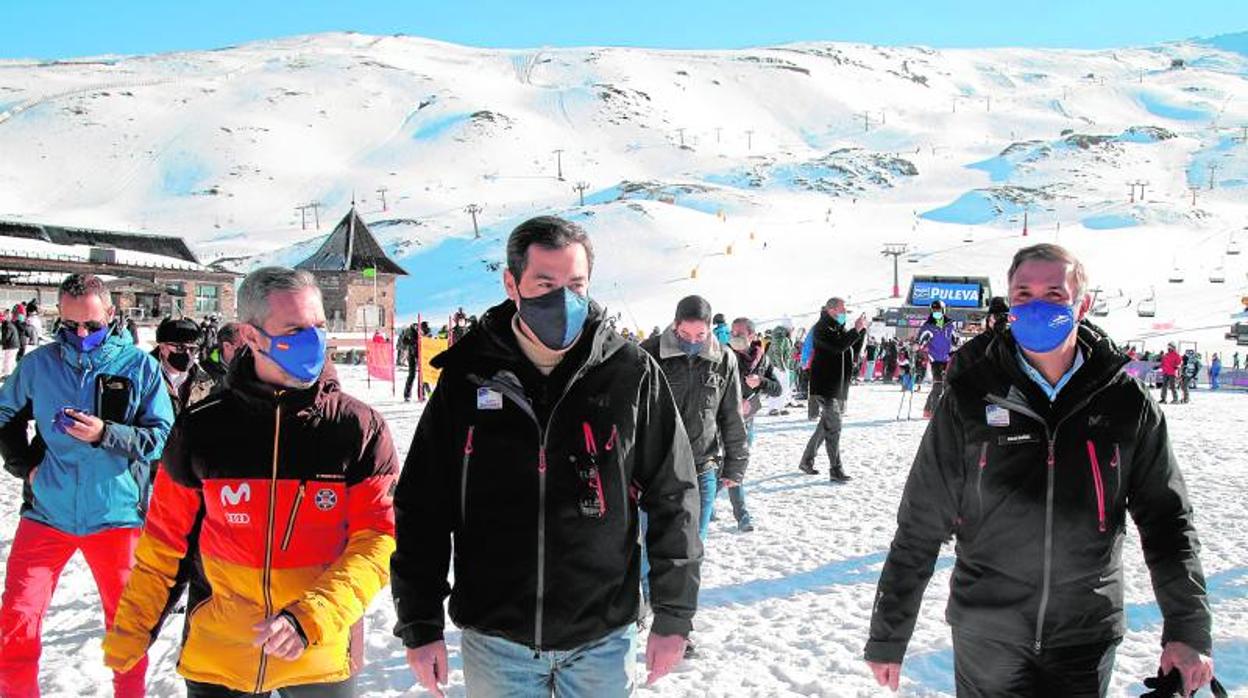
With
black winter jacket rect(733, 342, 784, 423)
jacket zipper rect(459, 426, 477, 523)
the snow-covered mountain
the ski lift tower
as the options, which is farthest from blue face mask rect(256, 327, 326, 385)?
the ski lift tower

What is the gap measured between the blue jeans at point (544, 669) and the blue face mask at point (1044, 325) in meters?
1.38

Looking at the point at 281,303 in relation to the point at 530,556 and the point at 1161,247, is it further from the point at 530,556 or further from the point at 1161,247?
the point at 1161,247

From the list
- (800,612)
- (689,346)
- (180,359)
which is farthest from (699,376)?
(180,359)

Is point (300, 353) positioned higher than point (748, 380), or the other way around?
point (300, 353)

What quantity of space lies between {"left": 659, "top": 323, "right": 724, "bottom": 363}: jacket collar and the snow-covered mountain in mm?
48412

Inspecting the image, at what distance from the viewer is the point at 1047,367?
2.62m

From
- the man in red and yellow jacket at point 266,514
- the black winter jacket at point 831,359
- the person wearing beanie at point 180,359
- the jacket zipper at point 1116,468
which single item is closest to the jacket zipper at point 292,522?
the man in red and yellow jacket at point 266,514

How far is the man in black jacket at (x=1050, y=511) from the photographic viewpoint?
2480 millimetres

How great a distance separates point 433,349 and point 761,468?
28.4 ft

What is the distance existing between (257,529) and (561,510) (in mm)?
880

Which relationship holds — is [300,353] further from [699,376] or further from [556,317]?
[699,376]

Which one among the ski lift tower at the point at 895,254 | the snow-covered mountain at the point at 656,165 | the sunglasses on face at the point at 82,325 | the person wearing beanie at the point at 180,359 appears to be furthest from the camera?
the snow-covered mountain at the point at 656,165

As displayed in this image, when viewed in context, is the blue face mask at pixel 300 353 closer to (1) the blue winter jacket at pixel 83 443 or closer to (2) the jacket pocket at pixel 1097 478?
(1) the blue winter jacket at pixel 83 443

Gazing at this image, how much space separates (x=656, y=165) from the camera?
12800 centimetres
